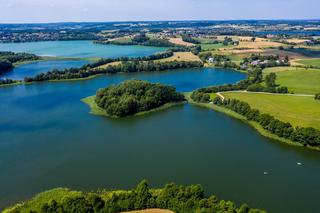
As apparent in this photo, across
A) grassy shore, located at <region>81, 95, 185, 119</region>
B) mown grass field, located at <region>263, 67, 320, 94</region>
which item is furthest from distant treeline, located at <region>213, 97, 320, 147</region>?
mown grass field, located at <region>263, 67, 320, 94</region>

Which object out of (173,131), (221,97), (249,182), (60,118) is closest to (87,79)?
(60,118)

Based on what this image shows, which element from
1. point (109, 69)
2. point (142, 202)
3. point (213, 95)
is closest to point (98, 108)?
point (213, 95)

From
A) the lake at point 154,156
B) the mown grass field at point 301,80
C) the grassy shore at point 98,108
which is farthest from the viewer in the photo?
the mown grass field at point 301,80

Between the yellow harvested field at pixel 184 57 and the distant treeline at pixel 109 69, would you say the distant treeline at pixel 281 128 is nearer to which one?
the distant treeline at pixel 109 69

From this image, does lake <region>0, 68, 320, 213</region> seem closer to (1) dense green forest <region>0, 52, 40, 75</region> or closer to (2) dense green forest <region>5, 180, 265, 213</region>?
(2) dense green forest <region>5, 180, 265, 213</region>

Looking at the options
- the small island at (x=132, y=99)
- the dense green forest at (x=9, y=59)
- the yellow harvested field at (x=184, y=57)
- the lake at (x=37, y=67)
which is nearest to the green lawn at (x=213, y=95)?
the small island at (x=132, y=99)
